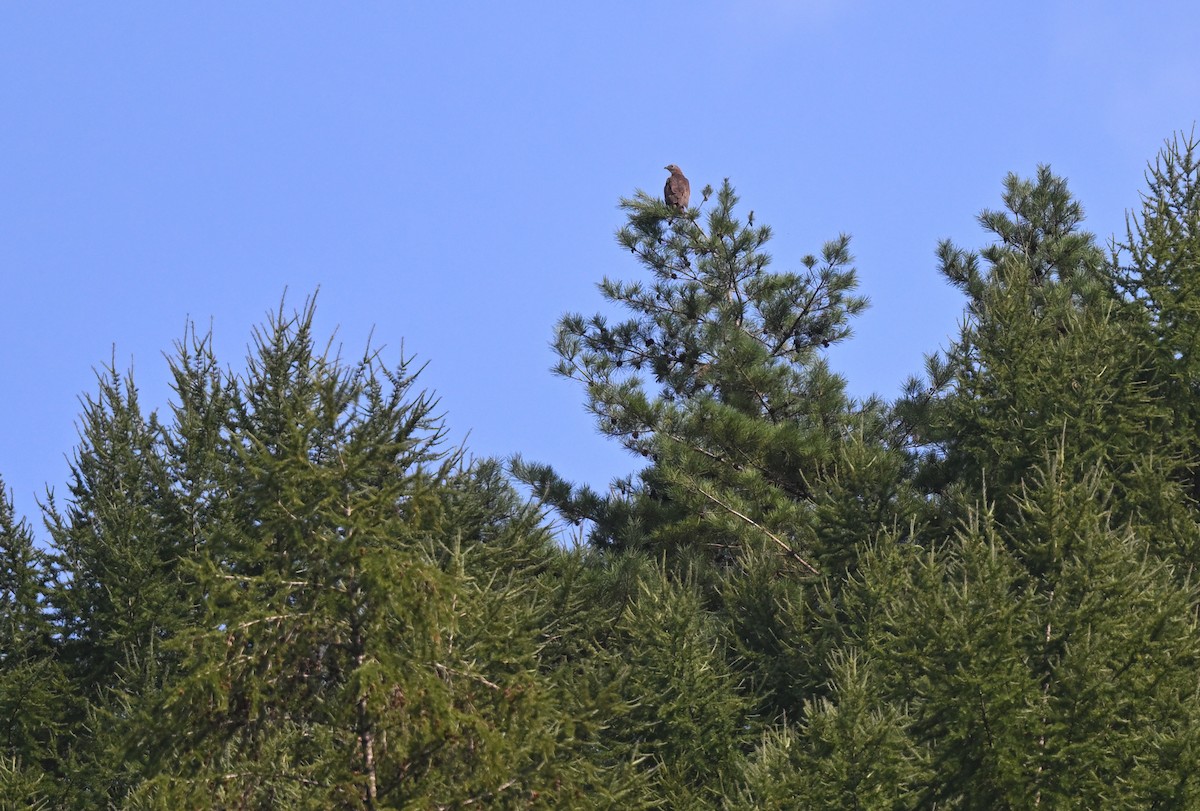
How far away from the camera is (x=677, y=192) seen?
100ft

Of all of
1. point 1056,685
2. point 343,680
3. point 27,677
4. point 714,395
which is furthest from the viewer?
point 714,395

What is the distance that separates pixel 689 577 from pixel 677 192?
11.0 metres

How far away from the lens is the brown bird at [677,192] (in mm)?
30500

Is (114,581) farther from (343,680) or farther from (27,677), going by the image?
(343,680)

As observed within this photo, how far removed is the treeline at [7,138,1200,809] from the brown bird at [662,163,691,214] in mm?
214

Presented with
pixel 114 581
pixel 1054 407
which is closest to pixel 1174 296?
pixel 1054 407

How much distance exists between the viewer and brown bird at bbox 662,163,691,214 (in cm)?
3050

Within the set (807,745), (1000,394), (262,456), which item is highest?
→ (1000,394)

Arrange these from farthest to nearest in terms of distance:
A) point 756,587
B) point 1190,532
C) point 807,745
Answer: point 756,587 → point 1190,532 → point 807,745

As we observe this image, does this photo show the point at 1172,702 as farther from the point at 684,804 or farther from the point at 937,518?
the point at 937,518

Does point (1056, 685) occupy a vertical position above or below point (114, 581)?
below

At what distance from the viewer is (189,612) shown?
21234 mm

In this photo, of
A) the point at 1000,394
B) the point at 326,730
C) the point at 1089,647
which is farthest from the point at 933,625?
the point at 1000,394

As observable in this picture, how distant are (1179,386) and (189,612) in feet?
46.2
